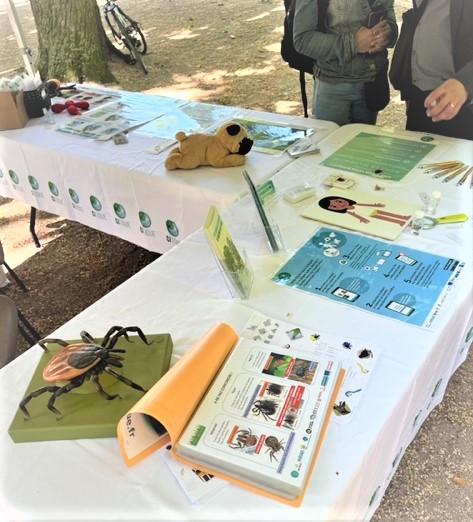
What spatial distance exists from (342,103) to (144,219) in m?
0.95

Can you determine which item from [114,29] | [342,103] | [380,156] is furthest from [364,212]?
[114,29]

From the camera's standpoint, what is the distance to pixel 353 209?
145 centimetres

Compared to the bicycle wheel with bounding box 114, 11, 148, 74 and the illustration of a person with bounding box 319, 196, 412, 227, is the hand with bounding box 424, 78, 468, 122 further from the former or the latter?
the bicycle wheel with bounding box 114, 11, 148, 74

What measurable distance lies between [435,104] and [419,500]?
126 centimetres

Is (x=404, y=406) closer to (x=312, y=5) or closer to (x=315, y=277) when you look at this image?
(x=315, y=277)

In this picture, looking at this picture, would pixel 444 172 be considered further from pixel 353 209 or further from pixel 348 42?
pixel 348 42

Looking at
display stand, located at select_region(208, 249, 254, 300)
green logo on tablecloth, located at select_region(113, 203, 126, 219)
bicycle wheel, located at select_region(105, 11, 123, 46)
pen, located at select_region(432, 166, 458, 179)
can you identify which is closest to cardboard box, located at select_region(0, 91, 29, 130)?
green logo on tablecloth, located at select_region(113, 203, 126, 219)

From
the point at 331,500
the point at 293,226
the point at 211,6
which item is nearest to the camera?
the point at 331,500

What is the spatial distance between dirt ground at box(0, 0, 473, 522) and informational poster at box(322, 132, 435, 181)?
812mm

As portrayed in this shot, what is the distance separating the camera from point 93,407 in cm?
90

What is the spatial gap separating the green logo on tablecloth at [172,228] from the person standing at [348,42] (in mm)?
827

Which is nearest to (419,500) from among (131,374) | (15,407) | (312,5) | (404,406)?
(404,406)

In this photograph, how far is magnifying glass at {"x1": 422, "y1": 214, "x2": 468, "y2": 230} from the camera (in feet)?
4.43

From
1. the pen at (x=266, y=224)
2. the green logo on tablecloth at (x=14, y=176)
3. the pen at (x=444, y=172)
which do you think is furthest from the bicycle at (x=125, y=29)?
the pen at (x=266, y=224)
